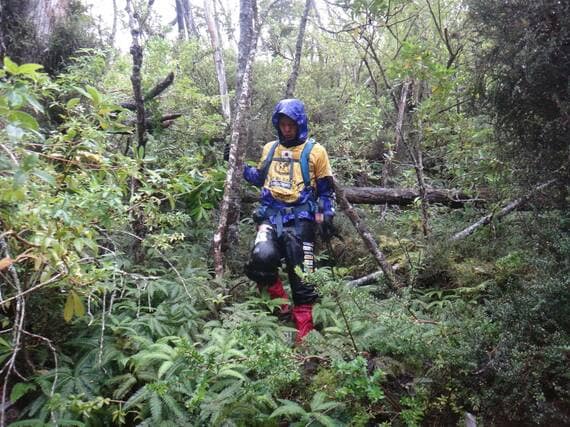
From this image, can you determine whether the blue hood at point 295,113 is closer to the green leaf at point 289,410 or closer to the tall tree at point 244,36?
the tall tree at point 244,36

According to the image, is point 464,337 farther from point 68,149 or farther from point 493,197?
point 68,149

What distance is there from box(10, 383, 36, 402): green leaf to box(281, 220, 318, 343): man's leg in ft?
8.82

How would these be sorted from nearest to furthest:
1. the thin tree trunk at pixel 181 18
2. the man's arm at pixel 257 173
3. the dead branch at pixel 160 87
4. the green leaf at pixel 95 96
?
the green leaf at pixel 95 96
the man's arm at pixel 257 173
the dead branch at pixel 160 87
the thin tree trunk at pixel 181 18

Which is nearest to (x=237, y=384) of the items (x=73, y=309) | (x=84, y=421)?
(x=84, y=421)

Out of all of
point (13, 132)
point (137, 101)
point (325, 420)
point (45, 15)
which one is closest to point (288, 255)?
point (325, 420)

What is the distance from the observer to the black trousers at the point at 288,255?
5.32 meters

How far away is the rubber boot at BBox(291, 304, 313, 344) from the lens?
5073 mm

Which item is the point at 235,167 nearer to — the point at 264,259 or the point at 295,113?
the point at 295,113

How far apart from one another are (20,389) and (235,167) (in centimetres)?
341

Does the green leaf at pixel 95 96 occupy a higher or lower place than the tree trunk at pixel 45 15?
lower

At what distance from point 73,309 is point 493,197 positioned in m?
4.98

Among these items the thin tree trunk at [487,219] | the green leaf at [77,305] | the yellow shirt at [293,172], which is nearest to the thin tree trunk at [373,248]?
the yellow shirt at [293,172]

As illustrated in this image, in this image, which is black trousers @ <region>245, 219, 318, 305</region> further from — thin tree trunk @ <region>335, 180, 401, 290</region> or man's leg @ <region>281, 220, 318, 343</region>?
thin tree trunk @ <region>335, 180, 401, 290</region>

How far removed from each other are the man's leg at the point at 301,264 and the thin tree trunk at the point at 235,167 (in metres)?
0.83
